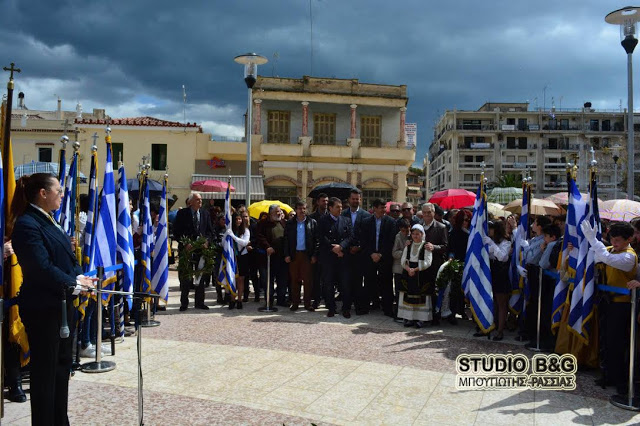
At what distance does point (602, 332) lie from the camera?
620 cm

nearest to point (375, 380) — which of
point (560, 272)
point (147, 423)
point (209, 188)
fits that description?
point (147, 423)

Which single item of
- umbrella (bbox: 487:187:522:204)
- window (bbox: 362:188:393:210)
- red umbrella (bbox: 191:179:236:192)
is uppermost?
window (bbox: 362:188:393:210)

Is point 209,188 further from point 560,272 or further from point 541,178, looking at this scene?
point 541,178

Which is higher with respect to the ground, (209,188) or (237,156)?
(237,156)

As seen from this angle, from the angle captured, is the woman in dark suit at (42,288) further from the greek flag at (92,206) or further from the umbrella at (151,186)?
the umbrella at (151,186)

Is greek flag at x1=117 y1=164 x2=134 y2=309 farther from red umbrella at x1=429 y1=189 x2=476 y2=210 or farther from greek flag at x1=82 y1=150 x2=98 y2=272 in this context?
red umbrella at x1=429 y1=189 x2=476 y2=210

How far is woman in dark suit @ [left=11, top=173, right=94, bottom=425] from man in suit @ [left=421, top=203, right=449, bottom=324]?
623cm

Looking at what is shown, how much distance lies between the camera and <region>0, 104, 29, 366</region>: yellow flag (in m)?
4.12

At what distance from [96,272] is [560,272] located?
5.94 m

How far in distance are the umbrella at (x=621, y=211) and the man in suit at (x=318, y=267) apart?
5999mm

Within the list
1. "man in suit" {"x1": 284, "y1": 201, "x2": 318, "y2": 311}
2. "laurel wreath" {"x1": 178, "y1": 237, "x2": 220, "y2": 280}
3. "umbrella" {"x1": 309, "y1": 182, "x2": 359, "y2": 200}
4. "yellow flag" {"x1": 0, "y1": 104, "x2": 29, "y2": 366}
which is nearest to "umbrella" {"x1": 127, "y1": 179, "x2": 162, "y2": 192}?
"umbrella" {"x1": 309, "y1": 182, "x2": 359, "y2": 200}

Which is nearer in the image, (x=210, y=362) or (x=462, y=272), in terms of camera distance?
(x=210, y=362)

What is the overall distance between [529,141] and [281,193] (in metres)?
58.8

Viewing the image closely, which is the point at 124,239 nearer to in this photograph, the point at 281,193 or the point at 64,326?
the point at 64,326
